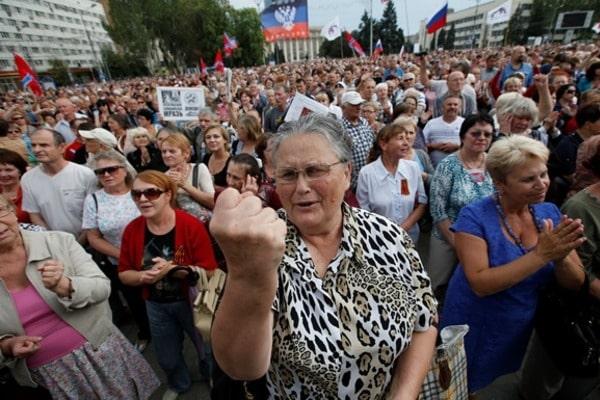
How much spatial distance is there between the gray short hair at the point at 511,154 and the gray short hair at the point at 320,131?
113 centimetres

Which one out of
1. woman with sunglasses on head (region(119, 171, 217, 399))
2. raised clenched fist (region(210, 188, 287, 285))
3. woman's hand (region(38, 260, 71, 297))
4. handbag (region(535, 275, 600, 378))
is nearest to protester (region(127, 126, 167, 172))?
woman with sunglasses on head (region(119, 171, 217, 399))

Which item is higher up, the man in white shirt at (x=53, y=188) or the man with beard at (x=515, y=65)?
the man with beard at (x=515, y=65)

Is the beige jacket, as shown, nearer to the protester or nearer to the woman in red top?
the woman in red top

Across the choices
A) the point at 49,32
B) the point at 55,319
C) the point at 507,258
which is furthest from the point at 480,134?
the point at 49,32

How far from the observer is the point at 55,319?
6.66 ft

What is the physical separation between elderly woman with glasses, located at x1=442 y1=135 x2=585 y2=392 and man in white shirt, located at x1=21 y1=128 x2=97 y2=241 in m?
3.51

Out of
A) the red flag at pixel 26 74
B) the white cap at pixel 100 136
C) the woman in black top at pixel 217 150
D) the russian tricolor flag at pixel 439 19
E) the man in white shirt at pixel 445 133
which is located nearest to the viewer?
the woman in black top at pixel 217 150

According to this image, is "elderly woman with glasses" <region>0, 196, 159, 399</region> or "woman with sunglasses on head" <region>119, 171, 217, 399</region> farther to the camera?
"woman with sunglasses on head" <region>119, 171, 217, 399</region>

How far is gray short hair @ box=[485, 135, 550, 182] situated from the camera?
197 cm

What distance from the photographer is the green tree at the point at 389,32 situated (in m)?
62.7

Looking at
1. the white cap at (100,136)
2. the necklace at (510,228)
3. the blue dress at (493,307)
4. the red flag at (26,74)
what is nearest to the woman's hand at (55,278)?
the blue dress at (493,307)

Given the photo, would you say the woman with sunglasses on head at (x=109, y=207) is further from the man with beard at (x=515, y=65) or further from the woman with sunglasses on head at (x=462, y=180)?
the man with beard at (x=515, y=65)

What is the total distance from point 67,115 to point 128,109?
337 centimetres

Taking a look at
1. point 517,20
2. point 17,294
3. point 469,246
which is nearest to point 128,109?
point 17,294
